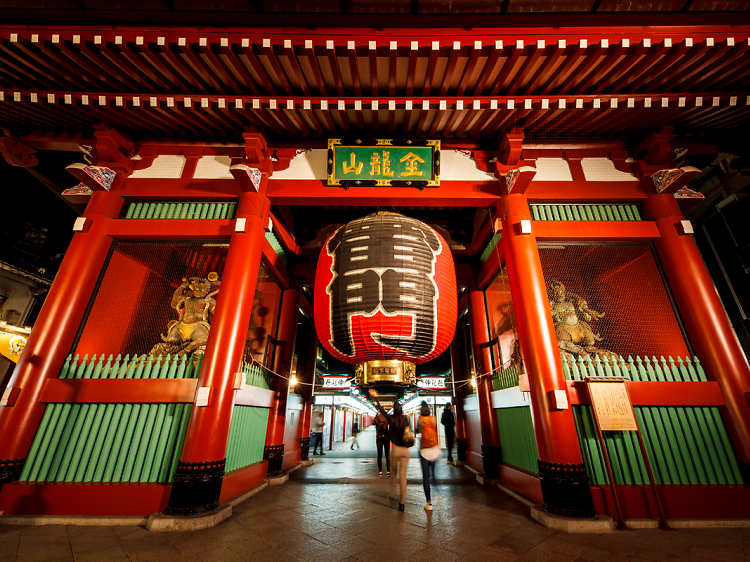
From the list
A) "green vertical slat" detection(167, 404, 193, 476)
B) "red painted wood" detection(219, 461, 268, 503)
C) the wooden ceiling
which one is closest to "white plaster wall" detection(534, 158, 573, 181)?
the wooden ceiling

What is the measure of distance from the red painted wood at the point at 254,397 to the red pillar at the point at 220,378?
0.56 metres

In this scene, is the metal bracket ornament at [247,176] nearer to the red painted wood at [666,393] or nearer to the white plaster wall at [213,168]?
the white plaster wall at [213,168]

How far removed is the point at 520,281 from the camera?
4.52 m

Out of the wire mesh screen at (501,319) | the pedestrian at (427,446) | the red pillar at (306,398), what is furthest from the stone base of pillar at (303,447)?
the wire mesh screen at (501,319)

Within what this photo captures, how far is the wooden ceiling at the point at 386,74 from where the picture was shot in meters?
3.81

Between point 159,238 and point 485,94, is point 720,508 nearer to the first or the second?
point 485,94

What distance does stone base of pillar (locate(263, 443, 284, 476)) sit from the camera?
242 inches

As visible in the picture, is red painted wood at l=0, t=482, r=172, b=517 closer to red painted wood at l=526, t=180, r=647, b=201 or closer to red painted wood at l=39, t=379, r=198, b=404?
red painted wood at l=39, t=379, r=198, b=404

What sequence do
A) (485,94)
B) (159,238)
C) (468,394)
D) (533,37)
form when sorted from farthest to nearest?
(468,394) → (159,238) → (485,94) → (533,37)

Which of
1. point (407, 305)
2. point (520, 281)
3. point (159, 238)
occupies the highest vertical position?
point (159, 238)

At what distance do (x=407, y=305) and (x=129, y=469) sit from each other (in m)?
4.23

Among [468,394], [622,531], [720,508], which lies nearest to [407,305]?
[622,531]

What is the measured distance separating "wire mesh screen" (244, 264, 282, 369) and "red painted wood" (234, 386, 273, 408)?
2.50 feet

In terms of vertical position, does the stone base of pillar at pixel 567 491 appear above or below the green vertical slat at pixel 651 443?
below
